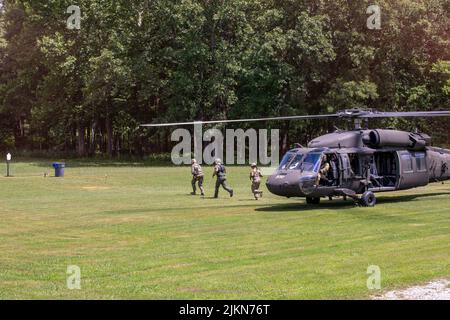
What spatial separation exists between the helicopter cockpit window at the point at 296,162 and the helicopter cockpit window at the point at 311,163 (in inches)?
5.5

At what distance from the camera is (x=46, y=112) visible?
59.5 metres

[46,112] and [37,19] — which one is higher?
[37,19]

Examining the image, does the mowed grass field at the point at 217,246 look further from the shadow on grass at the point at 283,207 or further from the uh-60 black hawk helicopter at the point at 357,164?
the uh-60 black hawk helicopter at the point at 357,164

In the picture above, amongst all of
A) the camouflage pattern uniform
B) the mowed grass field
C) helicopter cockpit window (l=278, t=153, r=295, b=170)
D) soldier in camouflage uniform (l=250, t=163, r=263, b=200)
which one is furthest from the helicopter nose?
soldier in camouflage uniform (l=250, t=163, r=263, b=200)

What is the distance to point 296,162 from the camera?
21156 mm

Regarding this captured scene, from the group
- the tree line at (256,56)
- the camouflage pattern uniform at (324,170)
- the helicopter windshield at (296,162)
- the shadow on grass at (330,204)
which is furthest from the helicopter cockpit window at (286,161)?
the tree line at (256,56)

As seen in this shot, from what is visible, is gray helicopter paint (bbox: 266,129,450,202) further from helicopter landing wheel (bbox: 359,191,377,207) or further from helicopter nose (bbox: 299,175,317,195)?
helicopter landing wheel (bbox: 359,191,377,207)

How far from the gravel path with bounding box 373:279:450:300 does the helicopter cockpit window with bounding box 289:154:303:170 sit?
10676mm

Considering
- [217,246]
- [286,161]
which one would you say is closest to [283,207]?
[286,161]

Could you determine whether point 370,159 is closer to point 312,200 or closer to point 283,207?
point 312,200

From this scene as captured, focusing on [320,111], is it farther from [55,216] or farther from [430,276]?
[430,276]

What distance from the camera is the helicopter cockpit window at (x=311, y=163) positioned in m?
20.8

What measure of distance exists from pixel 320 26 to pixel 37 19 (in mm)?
27260
